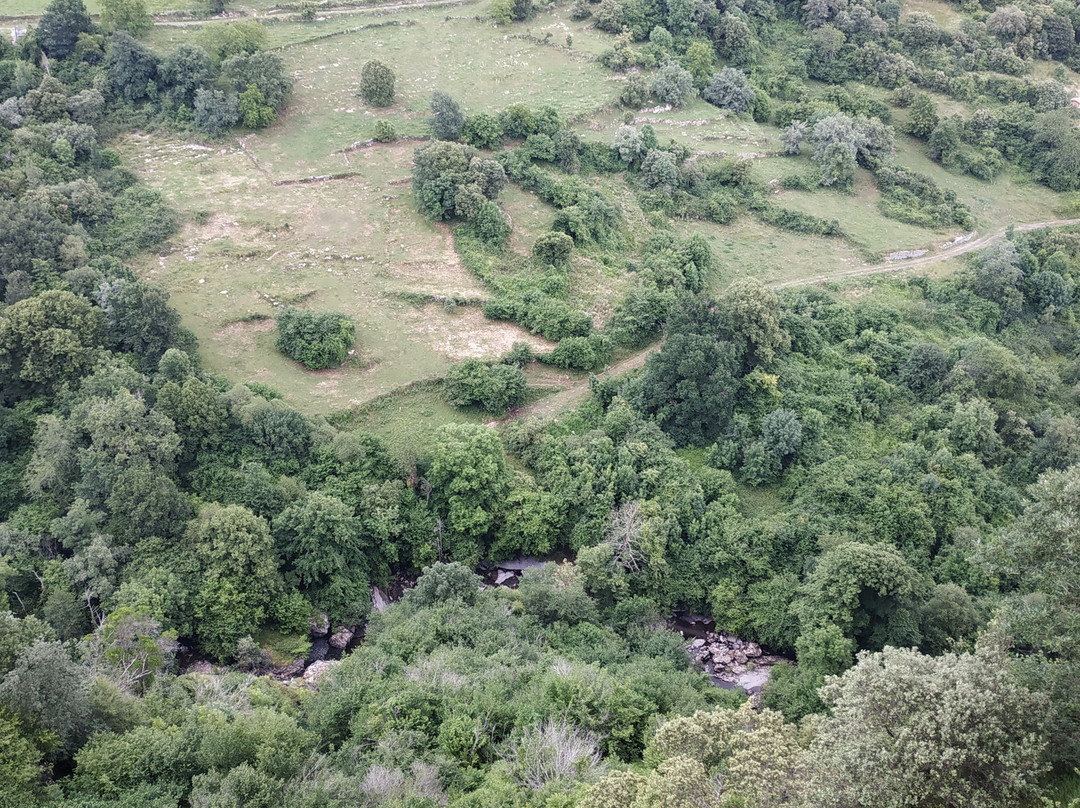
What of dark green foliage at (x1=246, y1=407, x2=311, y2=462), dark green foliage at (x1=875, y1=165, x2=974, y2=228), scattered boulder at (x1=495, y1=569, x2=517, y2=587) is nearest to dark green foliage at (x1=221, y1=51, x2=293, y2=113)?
dark green foliage at (x1=246, y1=407, x2=311, y2=462)

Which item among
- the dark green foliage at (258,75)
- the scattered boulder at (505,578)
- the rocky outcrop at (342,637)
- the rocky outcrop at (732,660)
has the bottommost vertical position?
the rocky outcrop at (732,660)

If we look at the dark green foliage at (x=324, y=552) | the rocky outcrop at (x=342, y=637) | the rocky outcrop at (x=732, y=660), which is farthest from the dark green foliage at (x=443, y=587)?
the rocky outcrop at (x=732, y=660)

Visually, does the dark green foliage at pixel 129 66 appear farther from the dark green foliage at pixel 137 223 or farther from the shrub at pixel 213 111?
the dark green foliage at pixel 137 223

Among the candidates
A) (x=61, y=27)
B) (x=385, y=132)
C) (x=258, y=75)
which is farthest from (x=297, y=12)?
(x=385, y=132)

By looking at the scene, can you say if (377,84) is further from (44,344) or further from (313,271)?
(44,344)

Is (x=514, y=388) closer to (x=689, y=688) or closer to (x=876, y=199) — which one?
(x=689, y=688)

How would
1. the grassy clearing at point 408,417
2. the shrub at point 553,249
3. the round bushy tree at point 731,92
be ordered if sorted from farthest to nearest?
the round bushy tree at point 731,92, the shrub at point 553,249, the grassy clearing at point 408,417

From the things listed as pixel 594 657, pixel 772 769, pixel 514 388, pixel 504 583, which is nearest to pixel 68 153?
pixel 514 388
